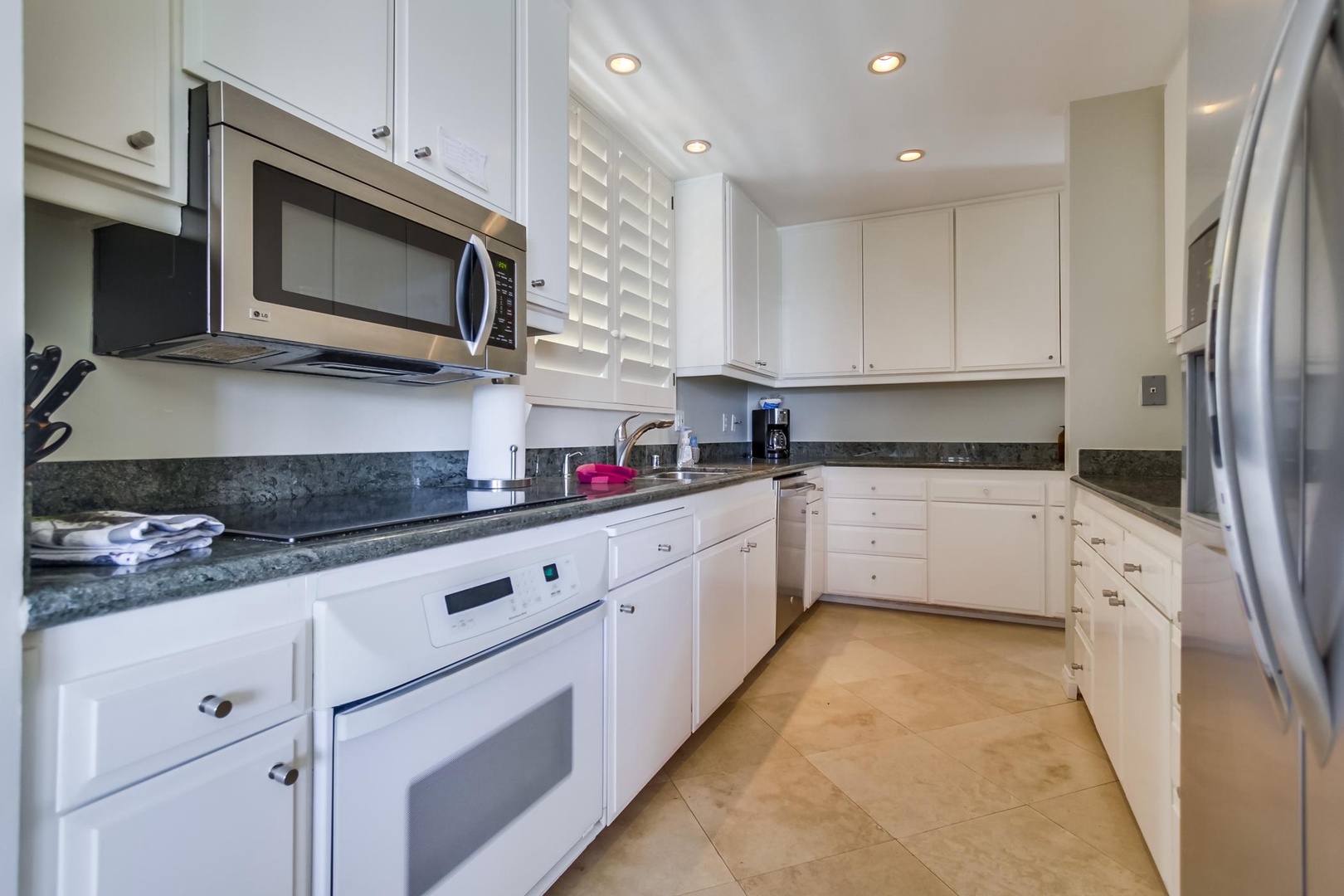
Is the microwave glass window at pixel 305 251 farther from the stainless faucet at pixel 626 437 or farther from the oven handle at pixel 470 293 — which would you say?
the stainless faucet at pixel 626 437

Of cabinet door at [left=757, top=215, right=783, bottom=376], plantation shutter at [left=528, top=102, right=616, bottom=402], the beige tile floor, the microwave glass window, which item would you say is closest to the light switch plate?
the beige tile floor

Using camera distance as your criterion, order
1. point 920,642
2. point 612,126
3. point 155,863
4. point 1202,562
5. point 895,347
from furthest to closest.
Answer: point 895,347, point 920,642, point 612,126, point 1202,562, point 155,863

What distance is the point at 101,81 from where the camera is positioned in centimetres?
87

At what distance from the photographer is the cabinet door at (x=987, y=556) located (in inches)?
130

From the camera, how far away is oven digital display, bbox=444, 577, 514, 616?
102 cm

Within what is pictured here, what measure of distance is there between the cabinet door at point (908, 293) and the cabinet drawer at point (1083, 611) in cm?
162

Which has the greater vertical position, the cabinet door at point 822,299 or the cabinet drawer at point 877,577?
the cabinet door at point 822,299

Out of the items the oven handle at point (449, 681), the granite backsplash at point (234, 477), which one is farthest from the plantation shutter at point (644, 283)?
the oven handle at point (449, 681)

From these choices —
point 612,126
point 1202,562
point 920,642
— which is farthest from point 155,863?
point 920,642

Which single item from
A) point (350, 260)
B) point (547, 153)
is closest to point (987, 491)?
point (547, 153)

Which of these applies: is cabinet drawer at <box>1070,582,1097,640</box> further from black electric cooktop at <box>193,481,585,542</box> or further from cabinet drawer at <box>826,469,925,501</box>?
black electric cooktop at <box>193,481,585,542</box>

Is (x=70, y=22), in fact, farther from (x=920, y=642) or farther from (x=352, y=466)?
(x=920, y=642)

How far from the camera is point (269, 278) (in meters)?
1.03

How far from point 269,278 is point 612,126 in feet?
6.24
